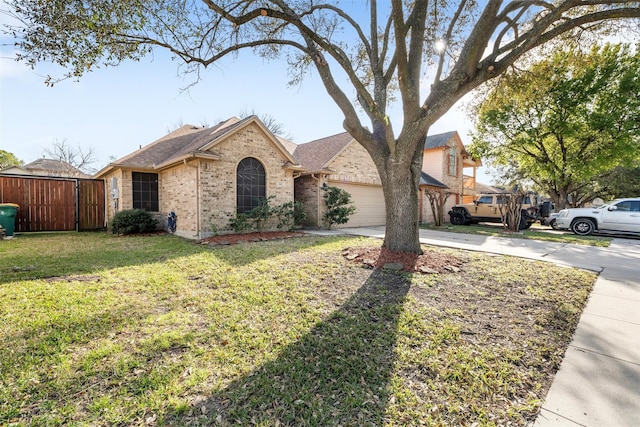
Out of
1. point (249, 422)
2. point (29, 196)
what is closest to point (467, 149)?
point (249, 422)

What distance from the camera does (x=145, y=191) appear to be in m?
12.3

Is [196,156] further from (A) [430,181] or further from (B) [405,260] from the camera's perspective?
(A) [430,181]

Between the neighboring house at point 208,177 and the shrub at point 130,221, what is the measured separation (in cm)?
91

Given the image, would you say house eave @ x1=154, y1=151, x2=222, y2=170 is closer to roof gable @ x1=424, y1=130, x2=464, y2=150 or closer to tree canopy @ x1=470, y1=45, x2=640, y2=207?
tree canopy @ x1=470, y1=45, x2=640, y2=207

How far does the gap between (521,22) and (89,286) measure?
11.8m

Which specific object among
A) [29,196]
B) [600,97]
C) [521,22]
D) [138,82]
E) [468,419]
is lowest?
[468,419]

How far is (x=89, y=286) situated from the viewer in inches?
179

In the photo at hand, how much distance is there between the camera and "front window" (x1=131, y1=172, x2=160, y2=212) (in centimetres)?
1209

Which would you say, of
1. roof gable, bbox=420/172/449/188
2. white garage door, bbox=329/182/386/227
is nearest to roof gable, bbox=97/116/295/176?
white garage door, bbox=329/182/386/227

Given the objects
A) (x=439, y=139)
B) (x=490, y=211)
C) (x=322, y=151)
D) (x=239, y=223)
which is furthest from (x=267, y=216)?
(x=439, y=139)

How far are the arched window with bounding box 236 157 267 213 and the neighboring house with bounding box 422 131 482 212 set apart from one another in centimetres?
1334

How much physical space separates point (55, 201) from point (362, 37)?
48.3ft

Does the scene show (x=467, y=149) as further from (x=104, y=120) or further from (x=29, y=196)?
(x=29, y=196)

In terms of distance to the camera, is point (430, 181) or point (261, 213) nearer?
point (261, 213)
